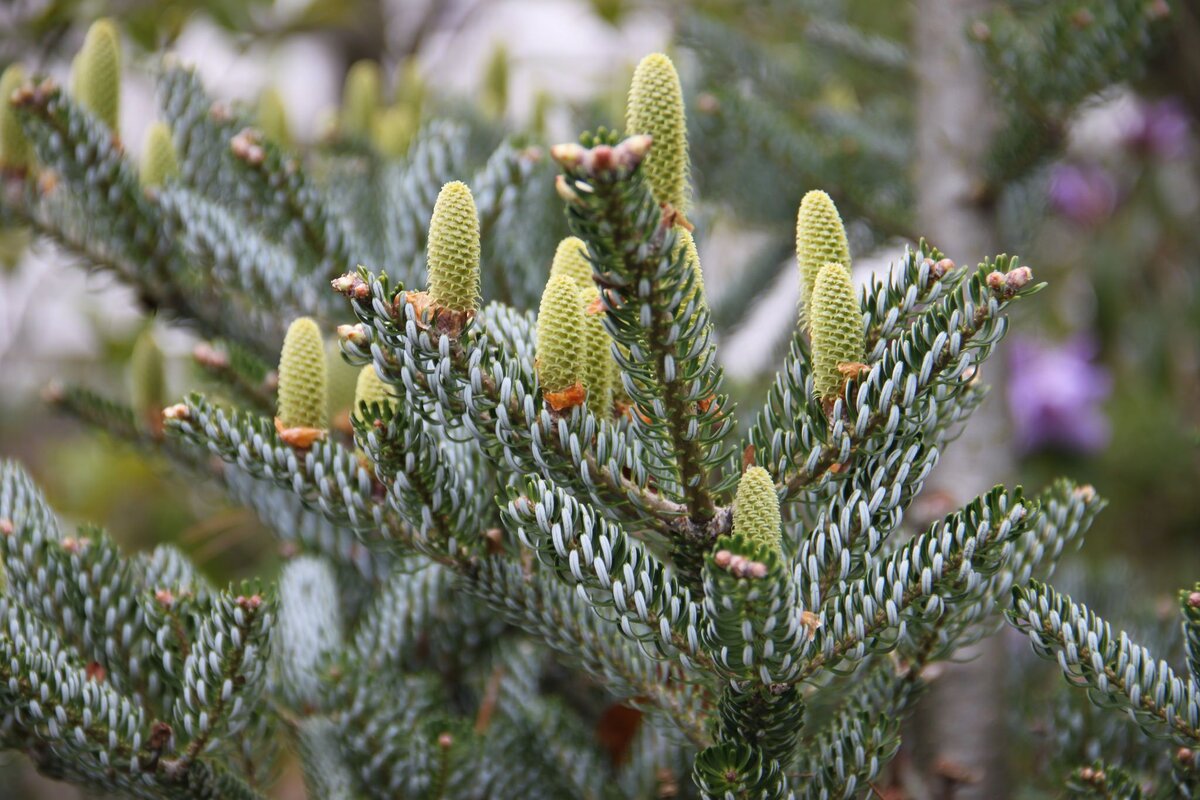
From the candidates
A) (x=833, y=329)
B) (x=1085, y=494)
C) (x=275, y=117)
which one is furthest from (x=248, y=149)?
(x=1085, y=494)

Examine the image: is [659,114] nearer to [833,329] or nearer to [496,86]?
[833,329]

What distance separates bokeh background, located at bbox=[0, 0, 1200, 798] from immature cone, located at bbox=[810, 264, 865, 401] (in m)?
0.28

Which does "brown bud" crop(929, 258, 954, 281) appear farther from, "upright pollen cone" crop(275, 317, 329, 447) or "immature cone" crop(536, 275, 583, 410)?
"upright pollen cone" crop(275, 317, 329, 447)

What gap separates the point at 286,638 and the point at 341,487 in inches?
8.6

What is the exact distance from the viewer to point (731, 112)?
91cm

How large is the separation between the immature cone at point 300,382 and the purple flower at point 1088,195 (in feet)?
5.80

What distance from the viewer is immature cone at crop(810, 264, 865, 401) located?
16.3 inches

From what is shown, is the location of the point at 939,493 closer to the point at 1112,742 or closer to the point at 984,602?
the point at 1112,742

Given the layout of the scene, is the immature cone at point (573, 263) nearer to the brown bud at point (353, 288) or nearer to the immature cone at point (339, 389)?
the brown bud at point (353, 288)

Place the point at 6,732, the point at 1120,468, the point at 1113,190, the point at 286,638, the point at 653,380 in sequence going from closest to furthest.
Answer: the point at 653,380 < the point at 6,732 < the point at 286,638 < the point at 1120,468 < the point at 1113,190

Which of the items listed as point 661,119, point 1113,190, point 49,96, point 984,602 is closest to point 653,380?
point 661,119

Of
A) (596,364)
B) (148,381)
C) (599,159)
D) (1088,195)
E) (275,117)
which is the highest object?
(599,159)

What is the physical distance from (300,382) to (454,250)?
143 mm

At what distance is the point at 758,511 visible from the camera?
39cm
